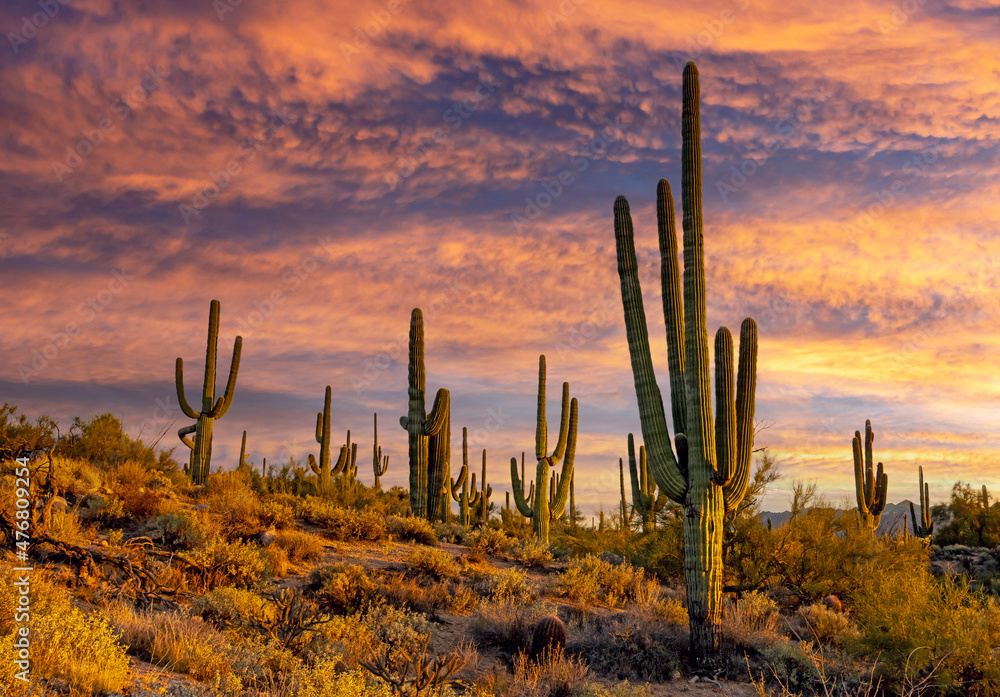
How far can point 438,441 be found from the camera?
19.7m

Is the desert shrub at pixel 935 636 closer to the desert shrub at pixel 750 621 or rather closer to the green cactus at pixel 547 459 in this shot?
the desert shrub at pixel 750 621

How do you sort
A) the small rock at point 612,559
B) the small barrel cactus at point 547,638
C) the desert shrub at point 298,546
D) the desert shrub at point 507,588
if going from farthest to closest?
the small rock at point 612,559
the desert shrub at point 298,546
the desert shrub at point 507,588
the small barrel cactus at point 547,638

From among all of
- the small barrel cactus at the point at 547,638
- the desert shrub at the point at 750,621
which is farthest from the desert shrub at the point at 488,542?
the small barrel cactus at the point at 547,638

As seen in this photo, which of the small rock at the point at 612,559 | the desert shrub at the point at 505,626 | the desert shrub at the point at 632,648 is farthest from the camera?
the small rock at the point at 612,559

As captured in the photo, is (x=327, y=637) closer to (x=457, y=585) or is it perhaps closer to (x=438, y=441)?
(x=457, y=585)

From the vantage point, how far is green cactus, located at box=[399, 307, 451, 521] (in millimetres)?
19203

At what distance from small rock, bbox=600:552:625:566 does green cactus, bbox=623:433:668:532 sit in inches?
103

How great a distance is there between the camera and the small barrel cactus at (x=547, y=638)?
9.59 m

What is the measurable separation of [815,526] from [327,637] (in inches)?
462

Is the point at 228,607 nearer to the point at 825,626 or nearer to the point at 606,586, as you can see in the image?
the point at 606,586

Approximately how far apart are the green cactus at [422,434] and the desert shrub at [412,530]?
0.91 m

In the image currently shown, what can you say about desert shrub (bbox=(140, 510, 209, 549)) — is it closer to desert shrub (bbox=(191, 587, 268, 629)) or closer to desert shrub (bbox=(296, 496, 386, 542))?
desert shrub (bbox=(296, 496, 386, 542))

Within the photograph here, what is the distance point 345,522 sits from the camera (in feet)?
56.5

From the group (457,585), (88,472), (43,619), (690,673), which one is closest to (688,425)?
(690,673)
